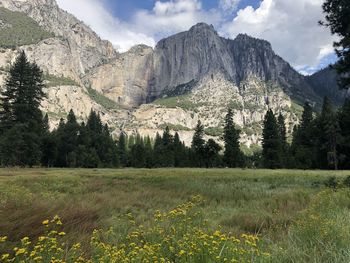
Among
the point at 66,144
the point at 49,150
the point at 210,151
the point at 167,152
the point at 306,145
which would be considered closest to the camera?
the point at 49,150

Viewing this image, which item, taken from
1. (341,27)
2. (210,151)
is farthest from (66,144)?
(341,27)

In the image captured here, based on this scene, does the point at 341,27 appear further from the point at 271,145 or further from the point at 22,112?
the point at 271,145

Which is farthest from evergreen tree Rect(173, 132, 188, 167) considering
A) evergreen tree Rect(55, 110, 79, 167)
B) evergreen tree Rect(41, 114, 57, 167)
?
evergreen tree Rect(41, 114, 57, 167)

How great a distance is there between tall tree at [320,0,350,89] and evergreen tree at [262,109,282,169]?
5921 centimetres

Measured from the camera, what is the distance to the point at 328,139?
67.4 meters

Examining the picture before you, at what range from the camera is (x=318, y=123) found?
7462 centimetres

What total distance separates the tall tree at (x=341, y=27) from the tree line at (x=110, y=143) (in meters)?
22.0

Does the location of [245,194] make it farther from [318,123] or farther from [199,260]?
[318,123]

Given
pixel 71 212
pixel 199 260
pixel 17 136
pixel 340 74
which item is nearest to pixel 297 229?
pixel 199 260

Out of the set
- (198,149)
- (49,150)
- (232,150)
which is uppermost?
(198,149)

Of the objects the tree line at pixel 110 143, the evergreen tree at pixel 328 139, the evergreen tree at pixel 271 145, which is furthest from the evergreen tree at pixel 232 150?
the evergreen tree at pixel 328 139

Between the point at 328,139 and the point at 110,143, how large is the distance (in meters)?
59.5

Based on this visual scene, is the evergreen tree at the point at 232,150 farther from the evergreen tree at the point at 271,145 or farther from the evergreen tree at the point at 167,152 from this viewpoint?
the evergreen tree at the point at 167,152

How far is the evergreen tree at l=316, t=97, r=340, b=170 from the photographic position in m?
65.6
